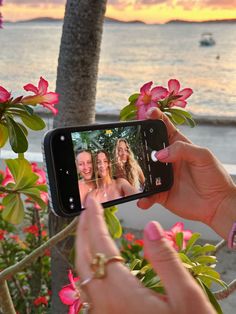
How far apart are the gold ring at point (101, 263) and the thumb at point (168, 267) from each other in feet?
0.09

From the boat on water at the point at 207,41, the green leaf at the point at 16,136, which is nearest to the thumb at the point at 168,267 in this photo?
the green leaf at the point at 16,136

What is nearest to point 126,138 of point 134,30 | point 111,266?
point 111,266

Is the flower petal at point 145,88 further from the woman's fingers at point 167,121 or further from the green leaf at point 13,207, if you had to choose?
the green leaf at point 13,207

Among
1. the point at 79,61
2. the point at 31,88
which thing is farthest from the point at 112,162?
the point at 79,61

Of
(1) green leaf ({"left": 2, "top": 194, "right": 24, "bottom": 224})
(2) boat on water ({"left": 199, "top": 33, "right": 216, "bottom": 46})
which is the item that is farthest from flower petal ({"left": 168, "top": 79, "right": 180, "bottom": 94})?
(2) boat on water ({"left": 199, "top": 33, "right": 216, "bottom": 46})

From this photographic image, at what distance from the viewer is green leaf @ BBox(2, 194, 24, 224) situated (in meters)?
0.96

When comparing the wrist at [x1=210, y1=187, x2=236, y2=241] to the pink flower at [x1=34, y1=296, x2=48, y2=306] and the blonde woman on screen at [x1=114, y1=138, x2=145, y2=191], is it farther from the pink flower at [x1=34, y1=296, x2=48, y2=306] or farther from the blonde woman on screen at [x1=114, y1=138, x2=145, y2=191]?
the pink flower at [x1=34, y1=296, x2=48, y2=306]

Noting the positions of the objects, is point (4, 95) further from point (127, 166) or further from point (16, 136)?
point (127, 166)

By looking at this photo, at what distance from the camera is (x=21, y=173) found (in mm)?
949

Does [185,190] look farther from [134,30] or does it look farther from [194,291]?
[134,30]

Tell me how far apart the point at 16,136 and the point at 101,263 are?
519 mm

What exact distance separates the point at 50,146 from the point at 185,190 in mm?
273

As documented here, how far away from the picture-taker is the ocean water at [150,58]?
41.3 feet

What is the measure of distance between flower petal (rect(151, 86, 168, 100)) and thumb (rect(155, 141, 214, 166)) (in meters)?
0.15
